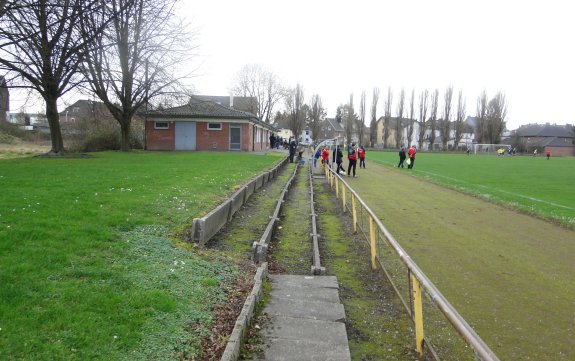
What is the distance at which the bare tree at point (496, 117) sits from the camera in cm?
9075

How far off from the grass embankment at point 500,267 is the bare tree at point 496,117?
3331 inches

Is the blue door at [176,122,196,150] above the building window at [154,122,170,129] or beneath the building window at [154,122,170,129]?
beneath

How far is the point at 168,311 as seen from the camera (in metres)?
4.35

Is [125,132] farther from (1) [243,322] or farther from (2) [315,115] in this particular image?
(2) [315,115]

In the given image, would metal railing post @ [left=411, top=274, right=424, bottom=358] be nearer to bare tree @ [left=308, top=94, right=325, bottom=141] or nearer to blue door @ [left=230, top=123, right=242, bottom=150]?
blue door @ [left=230, top=123, right=242, bottom=150]

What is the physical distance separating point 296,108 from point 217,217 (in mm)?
78569

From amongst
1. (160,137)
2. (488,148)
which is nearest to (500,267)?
(160,137)

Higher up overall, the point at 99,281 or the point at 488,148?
the point at 99,281

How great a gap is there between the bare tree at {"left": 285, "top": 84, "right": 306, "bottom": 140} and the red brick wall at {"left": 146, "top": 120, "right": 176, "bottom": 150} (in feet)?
156

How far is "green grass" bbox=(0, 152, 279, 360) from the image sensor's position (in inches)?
140

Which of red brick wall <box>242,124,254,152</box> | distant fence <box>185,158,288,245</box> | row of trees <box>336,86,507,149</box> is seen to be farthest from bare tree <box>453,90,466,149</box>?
distant fence <box>185,158,288,245</box>

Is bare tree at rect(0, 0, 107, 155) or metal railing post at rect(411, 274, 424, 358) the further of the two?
bare tree at rect(0, 0, 107, 155)

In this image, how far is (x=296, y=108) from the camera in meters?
86.2

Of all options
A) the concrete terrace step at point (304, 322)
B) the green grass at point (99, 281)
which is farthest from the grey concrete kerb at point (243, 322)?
the green grass at point (99, 281)
